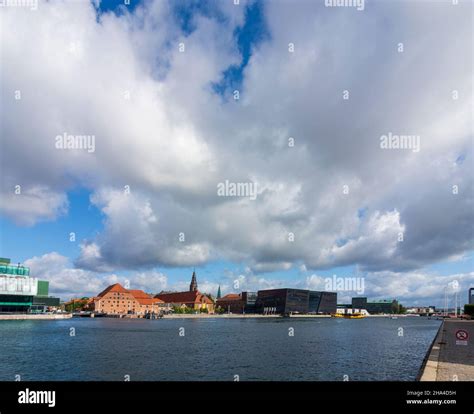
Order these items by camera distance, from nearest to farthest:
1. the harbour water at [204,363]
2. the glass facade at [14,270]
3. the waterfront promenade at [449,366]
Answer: the waterfront promenade at [449,366]
the harbour water at [204,363]
the glass facade at [14,270]

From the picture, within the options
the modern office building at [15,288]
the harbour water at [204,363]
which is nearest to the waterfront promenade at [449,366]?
the harbour water at [204,363]

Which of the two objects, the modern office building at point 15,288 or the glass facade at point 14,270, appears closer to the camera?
the modern office building at point 15,288

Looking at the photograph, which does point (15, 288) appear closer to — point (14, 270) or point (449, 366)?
point (14, 270)

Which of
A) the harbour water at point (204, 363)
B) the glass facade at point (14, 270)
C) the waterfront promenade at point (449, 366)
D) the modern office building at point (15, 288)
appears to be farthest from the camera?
the glass facade at point (14, 270)

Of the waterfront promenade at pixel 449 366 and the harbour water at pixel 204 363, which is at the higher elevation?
the waterfront promenade at pixel 449 366

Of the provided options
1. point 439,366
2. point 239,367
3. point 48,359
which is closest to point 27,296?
point 48,359

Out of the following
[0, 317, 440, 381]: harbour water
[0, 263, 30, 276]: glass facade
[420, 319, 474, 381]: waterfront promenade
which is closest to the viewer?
[420, 319, 474, 381]: waterfront promenade

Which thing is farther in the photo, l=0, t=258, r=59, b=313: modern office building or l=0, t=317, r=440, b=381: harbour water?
l=0, t=258, r=59, b=313: modern office building

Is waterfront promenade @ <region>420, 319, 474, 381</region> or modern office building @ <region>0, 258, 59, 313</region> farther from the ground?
waterfront promenade @ <region>420, 319, 474, 381</region>

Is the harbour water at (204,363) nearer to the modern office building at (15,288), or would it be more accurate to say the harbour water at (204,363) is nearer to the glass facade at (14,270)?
the modern office building at (15,288)

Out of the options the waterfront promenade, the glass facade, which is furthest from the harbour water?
the glass facade

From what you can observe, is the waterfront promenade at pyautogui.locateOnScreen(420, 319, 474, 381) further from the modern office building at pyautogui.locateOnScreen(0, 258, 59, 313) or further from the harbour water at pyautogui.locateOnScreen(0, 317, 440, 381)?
the modern office building at pyautogui.locateOnScreen(0, 258, 59, 313)

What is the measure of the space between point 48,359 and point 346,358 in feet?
94.8
